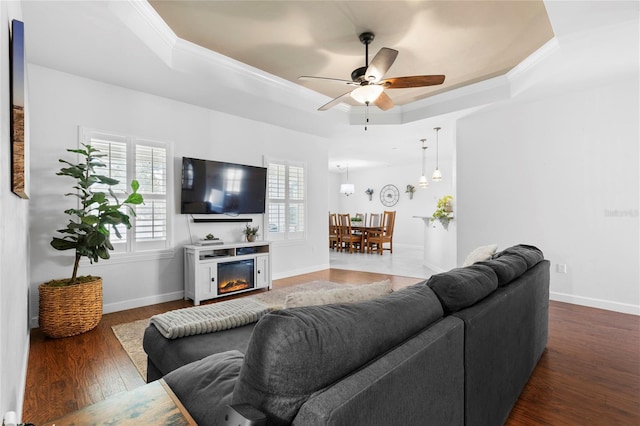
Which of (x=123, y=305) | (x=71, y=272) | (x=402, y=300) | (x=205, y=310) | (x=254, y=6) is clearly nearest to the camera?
(x=402, y=300)

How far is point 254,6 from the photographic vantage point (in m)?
2.76

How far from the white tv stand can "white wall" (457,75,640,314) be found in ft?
10.9

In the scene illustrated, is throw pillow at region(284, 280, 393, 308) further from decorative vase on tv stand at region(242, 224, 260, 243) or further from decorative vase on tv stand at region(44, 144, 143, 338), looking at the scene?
decorative vase on tv stand at region(242, 224, 260, 243)

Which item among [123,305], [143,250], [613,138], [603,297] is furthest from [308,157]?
[603,297]

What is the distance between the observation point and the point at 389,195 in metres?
11.0

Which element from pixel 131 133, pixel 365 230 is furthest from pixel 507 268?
pixel 365 230

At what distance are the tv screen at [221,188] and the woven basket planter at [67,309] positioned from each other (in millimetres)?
1499

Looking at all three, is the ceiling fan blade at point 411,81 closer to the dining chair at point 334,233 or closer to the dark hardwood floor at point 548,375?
the dark hardwood floor at point 548,375

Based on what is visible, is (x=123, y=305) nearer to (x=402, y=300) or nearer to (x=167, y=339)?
(x=167, y=339)

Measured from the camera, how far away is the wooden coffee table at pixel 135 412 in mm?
745

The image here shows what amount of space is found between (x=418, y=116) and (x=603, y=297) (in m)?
3.50

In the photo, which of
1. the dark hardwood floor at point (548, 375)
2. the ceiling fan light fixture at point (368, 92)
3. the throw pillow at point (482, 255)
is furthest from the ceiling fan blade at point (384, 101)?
the dark hardwood floor at point (548, 375)

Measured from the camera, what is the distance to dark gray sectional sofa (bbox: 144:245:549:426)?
2.53 ft

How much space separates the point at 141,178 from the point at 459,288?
12.4ft
